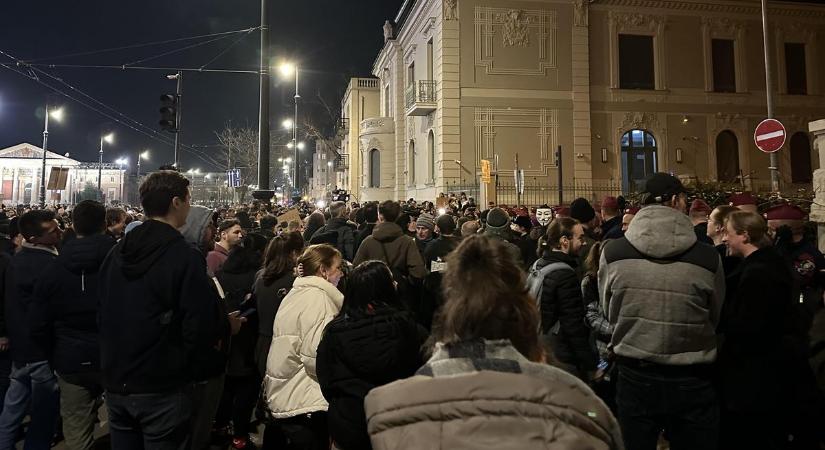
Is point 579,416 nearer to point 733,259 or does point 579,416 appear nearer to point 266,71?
point 733,259

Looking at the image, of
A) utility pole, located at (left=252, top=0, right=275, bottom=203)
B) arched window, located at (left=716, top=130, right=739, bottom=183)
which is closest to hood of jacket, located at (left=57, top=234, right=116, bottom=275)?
utility pole, located at (left=252, top=0, right=275, bottom=203)

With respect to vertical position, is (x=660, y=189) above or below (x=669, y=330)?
above

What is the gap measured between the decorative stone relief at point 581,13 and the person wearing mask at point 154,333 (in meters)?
24.2

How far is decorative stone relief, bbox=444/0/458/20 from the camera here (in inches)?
885

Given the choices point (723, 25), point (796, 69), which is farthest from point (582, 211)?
point (796, 69)

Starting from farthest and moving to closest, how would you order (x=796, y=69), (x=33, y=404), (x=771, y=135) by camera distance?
(x=796, y=69) < (x=771, y=135) < (x=33, y=404)

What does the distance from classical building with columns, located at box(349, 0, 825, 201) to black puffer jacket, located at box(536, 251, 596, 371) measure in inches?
733

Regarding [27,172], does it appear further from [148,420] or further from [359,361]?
[359,361]

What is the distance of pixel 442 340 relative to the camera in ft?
5.60

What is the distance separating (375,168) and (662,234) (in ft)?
99.7

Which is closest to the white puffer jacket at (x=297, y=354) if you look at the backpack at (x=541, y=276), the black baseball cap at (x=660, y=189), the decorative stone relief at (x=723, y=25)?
the backpack at (x=541, y=276)

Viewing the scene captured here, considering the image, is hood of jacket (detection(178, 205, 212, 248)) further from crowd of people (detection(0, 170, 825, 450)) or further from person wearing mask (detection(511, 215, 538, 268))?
person wearing mask (detection(511, 215, 538, 268))

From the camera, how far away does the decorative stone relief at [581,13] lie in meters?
23.4

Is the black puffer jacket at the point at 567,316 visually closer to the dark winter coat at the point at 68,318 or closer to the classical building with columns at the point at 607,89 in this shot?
the dark winter coat at the point at 68,318
